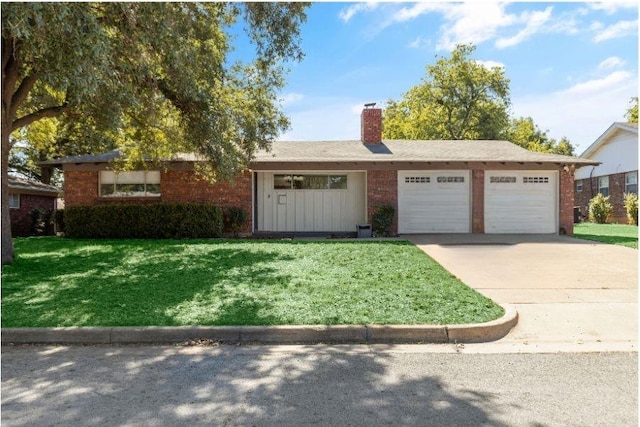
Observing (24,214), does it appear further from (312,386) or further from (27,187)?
(312,386)

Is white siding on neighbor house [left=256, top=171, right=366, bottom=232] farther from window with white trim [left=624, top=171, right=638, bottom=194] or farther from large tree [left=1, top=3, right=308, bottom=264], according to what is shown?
window with white trim [left=624, top=171, right=638, bottom=194]

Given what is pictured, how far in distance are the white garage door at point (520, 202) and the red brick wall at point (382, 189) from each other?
3.24 metres

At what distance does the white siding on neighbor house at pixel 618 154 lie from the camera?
75.9 ft

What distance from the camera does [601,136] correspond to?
25.2 m

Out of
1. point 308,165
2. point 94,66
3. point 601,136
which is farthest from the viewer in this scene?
point 601,136

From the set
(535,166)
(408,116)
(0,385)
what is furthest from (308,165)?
(408,116)

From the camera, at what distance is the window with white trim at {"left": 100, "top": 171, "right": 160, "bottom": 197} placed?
14.8 meters

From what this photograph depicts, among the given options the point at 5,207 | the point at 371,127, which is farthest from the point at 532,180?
the point at 5,207

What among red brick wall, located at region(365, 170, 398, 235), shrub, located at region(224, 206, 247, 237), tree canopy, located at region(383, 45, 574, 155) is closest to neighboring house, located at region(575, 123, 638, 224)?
tree canopy, located at region(383, 45, 574, 155)

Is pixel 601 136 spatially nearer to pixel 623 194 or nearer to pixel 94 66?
pixel 623 194

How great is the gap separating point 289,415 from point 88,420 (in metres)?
1.41

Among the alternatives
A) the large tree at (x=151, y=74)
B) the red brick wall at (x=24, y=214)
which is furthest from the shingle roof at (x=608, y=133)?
the red brick wall at (x=24, y=214)

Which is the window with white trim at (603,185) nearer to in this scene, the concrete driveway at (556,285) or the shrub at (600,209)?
the shrub at (600,209)

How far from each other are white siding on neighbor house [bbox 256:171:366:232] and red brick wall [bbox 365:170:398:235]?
0.76m
